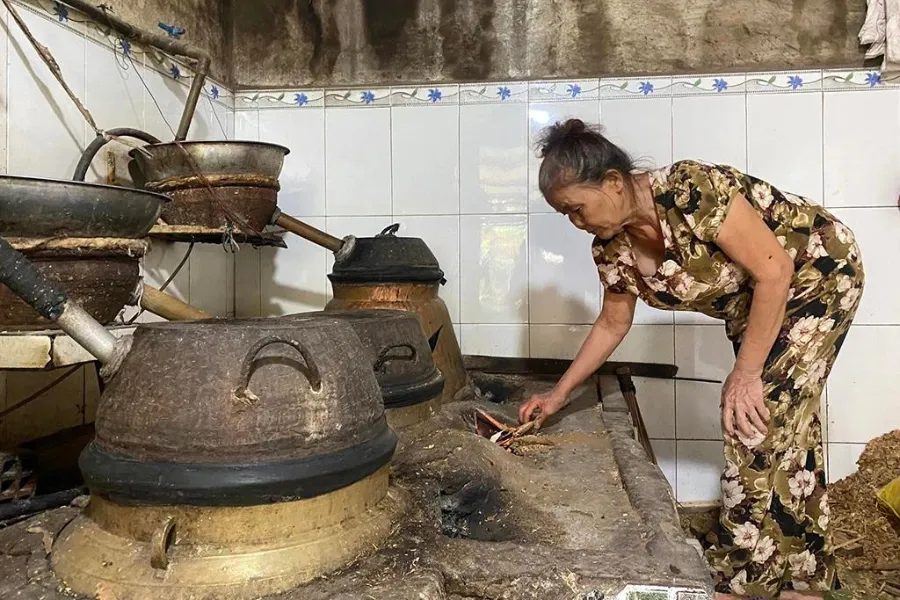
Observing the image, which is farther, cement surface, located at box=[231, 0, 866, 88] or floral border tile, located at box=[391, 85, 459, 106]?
floral border tile, located at box=[391, 85, 459, 106]

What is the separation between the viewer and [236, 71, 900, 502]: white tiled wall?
7.77 ft

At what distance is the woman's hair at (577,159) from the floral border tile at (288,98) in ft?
4.28

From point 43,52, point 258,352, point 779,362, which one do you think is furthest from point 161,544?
point 779,362

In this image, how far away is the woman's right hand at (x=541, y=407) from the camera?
1806mm

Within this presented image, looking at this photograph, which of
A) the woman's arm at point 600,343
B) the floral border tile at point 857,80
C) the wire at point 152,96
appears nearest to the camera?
the woman's arm at point 600,343

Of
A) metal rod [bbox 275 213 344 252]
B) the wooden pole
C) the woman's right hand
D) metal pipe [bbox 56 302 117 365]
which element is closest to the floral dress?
the woman's right hand

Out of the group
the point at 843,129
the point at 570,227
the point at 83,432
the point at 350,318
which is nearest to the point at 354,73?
the point at 570,227

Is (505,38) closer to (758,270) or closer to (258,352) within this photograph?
(758,270)

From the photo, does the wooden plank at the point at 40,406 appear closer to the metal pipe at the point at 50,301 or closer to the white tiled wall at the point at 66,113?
the white tiled wall at the point at 66,113

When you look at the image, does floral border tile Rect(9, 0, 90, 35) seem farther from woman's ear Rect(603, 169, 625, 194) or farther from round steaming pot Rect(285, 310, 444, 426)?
woman's ear Rect(603, 169, 625, 194)

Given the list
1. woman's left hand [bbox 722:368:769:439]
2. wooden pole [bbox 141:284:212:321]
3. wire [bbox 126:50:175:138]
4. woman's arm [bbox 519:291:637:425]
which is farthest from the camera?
wire [bbox 126:50:175:138]

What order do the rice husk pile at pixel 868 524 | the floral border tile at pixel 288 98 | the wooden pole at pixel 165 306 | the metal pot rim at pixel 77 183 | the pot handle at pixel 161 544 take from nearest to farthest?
the pot handle at pixel 161 544 < the metal pot rim at pixel 77 183 < the wooden pole at pixel 165 306 < the rice husk pile at pixel 868 524 < the floral border tile at pixel 288 98

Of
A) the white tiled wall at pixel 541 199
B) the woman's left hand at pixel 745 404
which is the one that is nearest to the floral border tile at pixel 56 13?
the white tiled wall at pixel 541 199

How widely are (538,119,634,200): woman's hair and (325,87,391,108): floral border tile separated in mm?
1152
